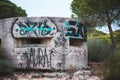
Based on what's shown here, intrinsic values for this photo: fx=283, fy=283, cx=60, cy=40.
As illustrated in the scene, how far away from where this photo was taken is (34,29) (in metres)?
13.3

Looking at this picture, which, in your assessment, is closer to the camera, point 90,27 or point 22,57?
point 22,57

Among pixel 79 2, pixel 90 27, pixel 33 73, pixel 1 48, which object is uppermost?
pixel 79 2

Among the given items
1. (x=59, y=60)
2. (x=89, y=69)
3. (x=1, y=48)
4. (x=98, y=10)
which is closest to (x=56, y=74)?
(x=59, y=60)

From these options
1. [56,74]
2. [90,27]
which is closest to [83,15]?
[90,27]

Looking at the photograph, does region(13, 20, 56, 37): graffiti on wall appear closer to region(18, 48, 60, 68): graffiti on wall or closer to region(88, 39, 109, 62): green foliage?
region(18, 48, 60, 68): graffiti on wall

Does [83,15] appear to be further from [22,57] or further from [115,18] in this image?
[22,57]

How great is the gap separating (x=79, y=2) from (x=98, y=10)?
5.61 ft

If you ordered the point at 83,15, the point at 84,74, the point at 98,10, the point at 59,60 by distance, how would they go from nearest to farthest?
the point at 84,74 → the point at 59,60 → the point at 98,10 → the point at 83,15

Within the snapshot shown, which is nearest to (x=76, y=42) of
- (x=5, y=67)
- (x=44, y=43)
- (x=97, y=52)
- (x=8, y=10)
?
(x=44, y=43)

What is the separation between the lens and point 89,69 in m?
13.3

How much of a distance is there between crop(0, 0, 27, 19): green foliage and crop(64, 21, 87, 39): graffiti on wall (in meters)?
12.0

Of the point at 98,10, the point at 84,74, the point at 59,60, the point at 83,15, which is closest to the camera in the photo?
the point at 84,74

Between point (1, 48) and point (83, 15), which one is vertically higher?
point (83, 15)

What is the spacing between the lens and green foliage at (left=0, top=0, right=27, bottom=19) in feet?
81.2
